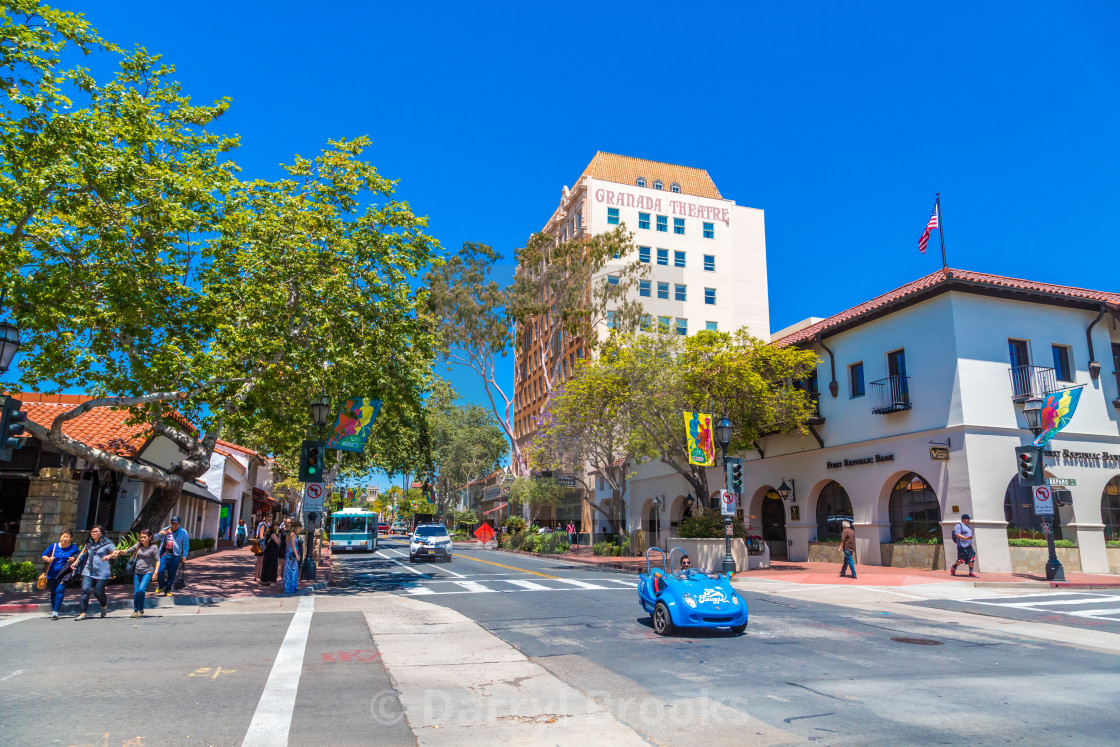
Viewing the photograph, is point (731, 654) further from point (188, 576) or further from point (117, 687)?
Answer: point (188, 576)

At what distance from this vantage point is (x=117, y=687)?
7.98 m

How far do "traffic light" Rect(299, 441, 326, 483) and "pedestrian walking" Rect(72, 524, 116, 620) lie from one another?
16.6ft

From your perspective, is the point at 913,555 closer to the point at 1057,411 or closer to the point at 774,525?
the point at 1057,411

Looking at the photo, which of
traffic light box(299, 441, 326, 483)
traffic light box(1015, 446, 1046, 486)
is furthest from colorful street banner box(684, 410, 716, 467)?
traffic light box(299, 441, 326, 483)

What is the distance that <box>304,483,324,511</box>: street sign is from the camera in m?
19.3

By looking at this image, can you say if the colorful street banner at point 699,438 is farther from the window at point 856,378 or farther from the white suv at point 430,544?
the white suv at point 430,544

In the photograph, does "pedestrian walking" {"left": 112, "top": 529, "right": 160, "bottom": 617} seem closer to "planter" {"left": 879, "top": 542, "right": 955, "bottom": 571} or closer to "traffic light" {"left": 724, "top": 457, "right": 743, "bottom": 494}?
"traffic light" {"left": 724, "top": 457, "right": 743, "bottom": 494}

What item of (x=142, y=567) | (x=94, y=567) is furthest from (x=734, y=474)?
(x=94, y=567)

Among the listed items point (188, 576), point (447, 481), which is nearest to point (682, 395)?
point (188, 576)

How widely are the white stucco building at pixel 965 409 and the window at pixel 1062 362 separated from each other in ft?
0.16

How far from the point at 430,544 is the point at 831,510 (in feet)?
60.5

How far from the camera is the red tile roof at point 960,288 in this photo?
24438 millimetres

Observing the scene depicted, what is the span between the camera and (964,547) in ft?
70.3

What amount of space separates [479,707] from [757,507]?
29187 millimetres
